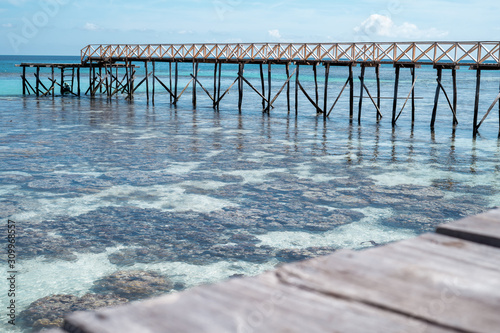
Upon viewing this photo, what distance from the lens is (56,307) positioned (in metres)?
6.18

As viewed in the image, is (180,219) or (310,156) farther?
(310,156)

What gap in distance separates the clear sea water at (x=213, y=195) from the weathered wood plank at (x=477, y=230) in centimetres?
538

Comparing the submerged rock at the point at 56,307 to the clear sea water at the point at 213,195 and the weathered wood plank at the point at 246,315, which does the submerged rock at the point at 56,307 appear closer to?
the clear sea water at the point at 213,195

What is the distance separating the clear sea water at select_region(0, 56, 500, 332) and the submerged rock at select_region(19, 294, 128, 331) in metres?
0.18

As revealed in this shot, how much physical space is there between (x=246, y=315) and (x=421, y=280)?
483 millimetres

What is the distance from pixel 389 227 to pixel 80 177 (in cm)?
739

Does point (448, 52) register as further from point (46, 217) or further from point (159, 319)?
point (159, 319)

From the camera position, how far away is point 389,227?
9.29 metres

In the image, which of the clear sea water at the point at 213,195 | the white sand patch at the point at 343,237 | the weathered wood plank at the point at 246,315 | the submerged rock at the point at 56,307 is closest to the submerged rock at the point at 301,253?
the clear sea water at the point at 213,195

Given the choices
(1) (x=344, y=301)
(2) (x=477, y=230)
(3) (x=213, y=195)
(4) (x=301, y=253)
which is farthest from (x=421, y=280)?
(3) (x=213, y=195)

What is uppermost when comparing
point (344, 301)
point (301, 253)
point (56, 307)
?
point (344, 301)

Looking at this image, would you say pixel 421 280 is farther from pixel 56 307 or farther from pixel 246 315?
pixel 56 307

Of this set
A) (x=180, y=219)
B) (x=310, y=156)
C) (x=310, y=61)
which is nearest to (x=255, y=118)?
(x=310, y=61)

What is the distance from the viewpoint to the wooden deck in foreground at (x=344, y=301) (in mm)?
1115
